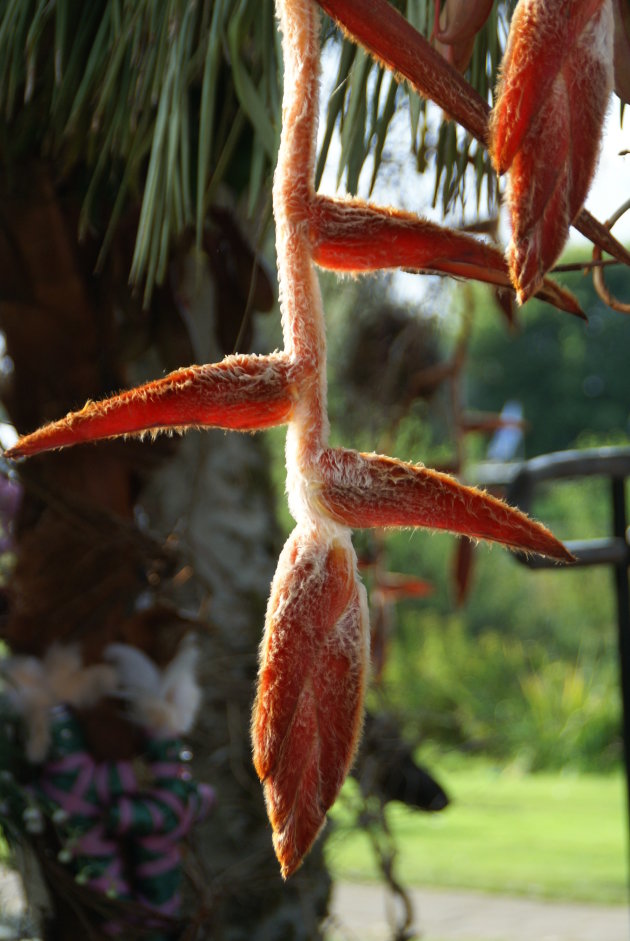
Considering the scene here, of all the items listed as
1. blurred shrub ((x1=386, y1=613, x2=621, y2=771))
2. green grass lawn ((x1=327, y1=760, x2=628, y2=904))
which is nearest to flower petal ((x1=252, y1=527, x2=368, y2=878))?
green grass lawn ((x1=327, y1=760, x2=628, y2=904))

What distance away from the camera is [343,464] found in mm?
257

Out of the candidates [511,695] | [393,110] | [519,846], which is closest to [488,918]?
[519,846]

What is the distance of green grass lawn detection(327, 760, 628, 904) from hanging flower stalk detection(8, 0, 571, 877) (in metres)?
1.82

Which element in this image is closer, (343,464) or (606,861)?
(343,464)

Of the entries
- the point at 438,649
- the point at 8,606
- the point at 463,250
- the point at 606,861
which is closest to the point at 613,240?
the point at 463,250

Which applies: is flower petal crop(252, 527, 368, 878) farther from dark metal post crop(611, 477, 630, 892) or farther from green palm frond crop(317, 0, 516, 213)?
dark metal post crop(611, 477, 630, 892)

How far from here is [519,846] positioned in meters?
2.94

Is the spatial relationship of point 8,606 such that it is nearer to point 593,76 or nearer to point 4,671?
point 4,671

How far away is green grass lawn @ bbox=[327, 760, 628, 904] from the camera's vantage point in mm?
2529

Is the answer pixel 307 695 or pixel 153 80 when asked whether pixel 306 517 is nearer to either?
pixel 307 695

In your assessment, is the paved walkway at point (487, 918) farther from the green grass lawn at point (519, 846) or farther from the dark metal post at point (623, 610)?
the dark metal post at point (623, 610)

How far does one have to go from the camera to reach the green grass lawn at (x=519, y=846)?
253 cm

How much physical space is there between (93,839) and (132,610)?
0.54ft

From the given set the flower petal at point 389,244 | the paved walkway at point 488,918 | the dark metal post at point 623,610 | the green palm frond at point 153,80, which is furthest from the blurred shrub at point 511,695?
the flower petal at point 389,244
